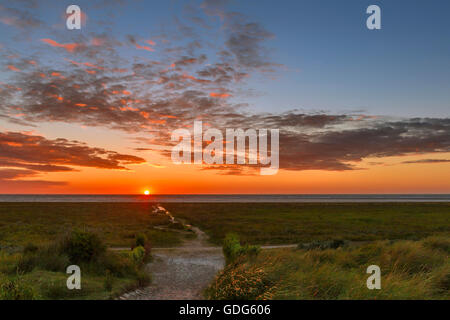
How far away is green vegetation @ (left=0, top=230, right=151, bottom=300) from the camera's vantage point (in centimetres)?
1174

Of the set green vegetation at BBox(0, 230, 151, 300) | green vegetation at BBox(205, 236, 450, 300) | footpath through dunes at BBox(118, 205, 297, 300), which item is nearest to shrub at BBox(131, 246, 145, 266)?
green vegetation at BBox(0, 230, 151, 300)

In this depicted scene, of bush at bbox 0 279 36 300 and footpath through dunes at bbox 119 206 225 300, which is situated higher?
bush at bbox 0 279 36 300

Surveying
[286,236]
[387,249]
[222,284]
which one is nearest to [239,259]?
[222,284]

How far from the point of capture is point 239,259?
47.3ft

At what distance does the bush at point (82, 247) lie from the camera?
15227 millimetres

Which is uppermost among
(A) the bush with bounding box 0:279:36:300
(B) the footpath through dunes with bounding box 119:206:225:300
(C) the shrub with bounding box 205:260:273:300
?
(A) the bush with bounding box 0:279:36:300

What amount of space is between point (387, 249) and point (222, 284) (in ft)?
27.1

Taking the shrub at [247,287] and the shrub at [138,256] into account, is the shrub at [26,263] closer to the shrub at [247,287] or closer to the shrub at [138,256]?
the shrub at [138,256]

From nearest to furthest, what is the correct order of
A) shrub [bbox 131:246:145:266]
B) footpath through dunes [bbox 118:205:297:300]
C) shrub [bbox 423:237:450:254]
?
footpath through dunes [bbox 118:205:297:300]
shrub [bbox 423:237:450:254]
shrub [bbox 131:246:145:266]

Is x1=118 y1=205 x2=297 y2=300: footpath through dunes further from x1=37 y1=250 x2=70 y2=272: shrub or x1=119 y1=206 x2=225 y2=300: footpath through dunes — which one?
x1=37 y1=250 x2=70 y2=272: shrub

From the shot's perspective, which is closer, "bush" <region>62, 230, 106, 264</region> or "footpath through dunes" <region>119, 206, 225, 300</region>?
"footpath through dunes" <region>119, 206, 225, 300</region>

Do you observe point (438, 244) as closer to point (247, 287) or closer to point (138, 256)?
point (247, 287)

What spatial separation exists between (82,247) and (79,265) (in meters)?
0.90

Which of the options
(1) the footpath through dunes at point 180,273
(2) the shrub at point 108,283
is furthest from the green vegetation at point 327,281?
(2) the shrub at point 108,283
